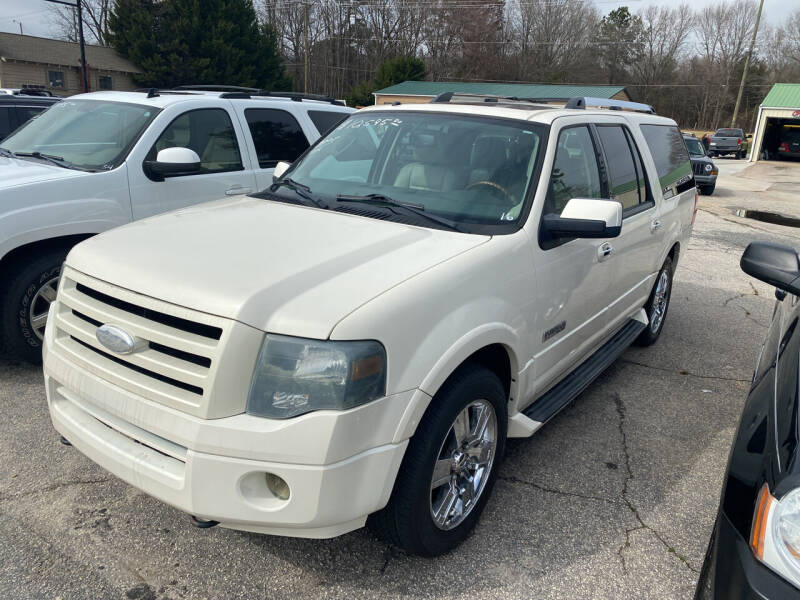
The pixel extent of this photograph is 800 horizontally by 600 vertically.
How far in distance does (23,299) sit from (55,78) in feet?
130

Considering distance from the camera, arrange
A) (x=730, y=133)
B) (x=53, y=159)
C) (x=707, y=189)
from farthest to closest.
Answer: (x=730, y=133) < (x=707, y=189) < (x=53, y=159)

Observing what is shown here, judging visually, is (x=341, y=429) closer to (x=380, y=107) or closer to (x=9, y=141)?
(x=380, y=107)

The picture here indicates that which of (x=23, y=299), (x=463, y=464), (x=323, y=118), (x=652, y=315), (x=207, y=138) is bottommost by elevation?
(x=652, y=315)

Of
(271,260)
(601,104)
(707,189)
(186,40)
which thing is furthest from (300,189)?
(186,40)

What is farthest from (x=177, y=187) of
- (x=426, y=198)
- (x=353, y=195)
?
(x=426, y=198)

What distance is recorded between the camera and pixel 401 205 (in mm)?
3242

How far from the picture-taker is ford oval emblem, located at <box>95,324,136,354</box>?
2352 millimetres

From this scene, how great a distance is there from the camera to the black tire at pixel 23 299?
427 centimetres

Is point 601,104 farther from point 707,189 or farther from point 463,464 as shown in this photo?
point 707,189

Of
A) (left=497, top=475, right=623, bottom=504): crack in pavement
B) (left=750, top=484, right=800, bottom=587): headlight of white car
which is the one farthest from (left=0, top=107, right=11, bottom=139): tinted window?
(left=750, top=484, right=800, bottom=587): headlight of white car

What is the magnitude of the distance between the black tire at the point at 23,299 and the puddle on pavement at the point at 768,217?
48.1ft

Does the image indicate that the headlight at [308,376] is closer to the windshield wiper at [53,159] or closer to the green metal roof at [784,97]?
the windshield wiper at [53,159]

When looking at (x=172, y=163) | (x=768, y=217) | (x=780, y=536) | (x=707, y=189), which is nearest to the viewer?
(x=780, y=536)

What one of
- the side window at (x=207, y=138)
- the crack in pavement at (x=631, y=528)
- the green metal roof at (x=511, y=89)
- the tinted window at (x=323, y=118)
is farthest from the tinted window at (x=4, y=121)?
the green metal roof at (x=511, y=89)
